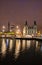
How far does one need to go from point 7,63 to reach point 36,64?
1.37 m

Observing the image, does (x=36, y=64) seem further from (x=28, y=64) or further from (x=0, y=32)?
(x=0, y=32)

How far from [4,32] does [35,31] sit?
35.8 feet

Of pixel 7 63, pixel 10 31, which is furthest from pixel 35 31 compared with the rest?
pixel 7 63

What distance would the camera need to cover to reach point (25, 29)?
239 ft

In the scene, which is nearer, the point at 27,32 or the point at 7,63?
the point at 7,63

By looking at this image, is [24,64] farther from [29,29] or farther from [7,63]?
[29,29]

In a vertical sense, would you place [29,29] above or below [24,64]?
above

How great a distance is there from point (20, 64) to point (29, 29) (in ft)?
210

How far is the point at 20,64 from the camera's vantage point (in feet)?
30.8

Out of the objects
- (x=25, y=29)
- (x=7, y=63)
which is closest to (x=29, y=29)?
(x=25, y=29)

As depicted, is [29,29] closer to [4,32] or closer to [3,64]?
[4,32]

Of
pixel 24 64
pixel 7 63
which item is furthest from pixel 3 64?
pixel 24 64

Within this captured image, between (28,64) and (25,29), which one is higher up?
(25,29)

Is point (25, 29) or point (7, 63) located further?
point (25, 29)
